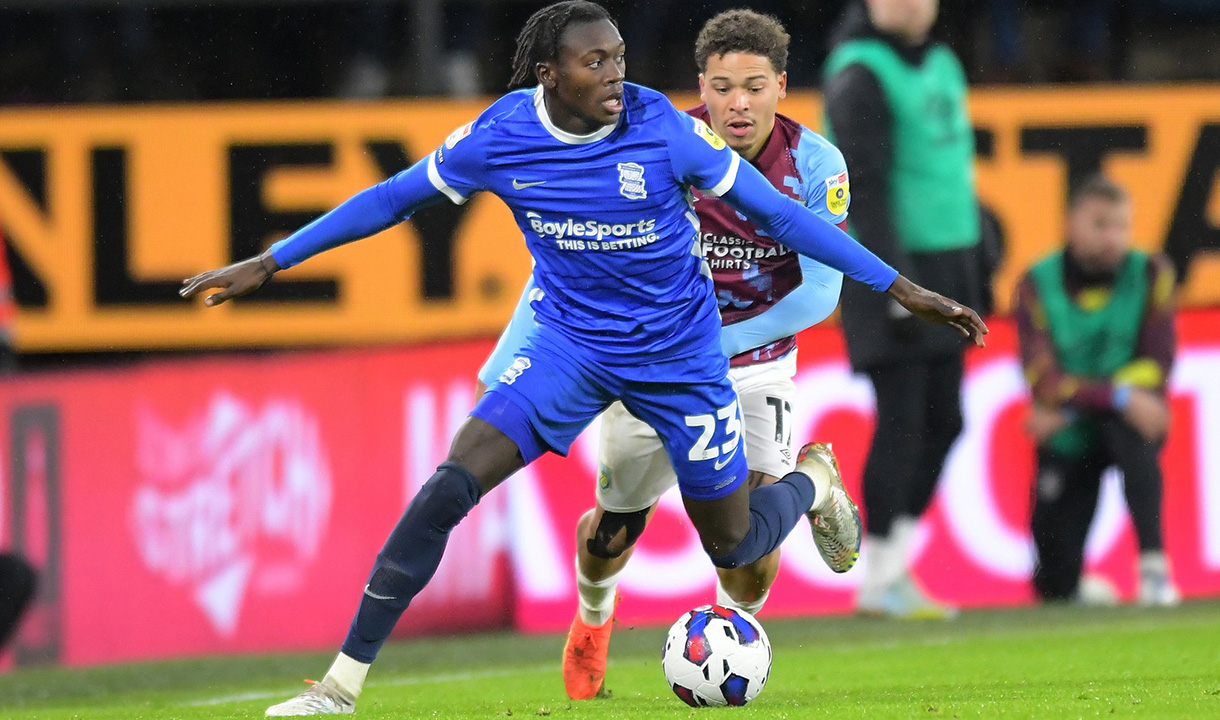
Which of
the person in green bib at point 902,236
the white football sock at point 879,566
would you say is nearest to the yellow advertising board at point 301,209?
the person in green bib at point 902,236

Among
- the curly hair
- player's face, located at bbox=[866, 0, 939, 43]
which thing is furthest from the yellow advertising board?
the curly hair

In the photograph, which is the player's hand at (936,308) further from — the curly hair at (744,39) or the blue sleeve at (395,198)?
the blue sleeve at (395,198)

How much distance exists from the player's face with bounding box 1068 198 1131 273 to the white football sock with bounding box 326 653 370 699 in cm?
541

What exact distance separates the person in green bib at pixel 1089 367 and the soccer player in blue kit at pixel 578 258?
4.14 metres

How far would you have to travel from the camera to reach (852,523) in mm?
5926

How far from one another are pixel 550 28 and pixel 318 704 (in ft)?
6.00

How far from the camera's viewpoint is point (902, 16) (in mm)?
8320

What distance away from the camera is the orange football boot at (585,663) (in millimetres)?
5699

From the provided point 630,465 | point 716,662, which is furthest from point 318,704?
point 630,465

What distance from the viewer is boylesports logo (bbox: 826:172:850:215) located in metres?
5.61

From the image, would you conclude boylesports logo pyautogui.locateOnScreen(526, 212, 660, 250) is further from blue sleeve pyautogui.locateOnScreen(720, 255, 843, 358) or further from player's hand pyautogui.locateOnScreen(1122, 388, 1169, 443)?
player's hand pyautogui.locateOnScreen(1122, 388, 1169, 443)

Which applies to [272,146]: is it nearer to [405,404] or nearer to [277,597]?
[405,404]

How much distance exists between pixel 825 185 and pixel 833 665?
193 cm

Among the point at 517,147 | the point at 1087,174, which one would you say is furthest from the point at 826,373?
the point at 517,147
